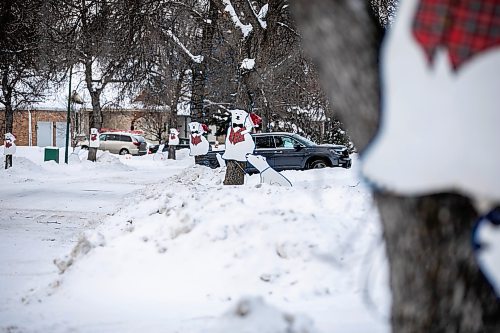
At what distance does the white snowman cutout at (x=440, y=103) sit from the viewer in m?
2.34

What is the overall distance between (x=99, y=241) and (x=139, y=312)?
6.23 feet

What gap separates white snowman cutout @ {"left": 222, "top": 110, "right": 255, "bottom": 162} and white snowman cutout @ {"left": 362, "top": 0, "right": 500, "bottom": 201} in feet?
36.2

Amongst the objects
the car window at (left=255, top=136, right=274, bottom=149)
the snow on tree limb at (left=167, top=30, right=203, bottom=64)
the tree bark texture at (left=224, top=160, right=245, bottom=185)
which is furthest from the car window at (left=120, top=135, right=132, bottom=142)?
the tree bark texture at (left=224, top=160, right=245, bottom=185)

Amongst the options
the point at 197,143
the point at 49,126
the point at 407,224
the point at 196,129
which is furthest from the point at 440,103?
the point at 49,126

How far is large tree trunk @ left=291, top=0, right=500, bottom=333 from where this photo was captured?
2482 millimetres

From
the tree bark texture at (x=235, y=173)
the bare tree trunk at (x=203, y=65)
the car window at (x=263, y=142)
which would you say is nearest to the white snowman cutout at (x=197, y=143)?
the car window at (x=263, y=142)

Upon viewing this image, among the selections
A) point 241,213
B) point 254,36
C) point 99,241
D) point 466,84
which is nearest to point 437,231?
point 466,84

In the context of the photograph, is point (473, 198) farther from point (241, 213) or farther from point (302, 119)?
point (302, 119)

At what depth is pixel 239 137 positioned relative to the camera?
13781 millimetres

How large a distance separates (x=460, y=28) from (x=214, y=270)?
4372 mm

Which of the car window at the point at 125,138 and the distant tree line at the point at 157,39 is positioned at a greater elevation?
the distant tree line at the point at 157,39

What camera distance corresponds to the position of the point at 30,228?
11.1 m

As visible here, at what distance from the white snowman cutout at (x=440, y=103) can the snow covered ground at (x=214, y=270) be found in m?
1.72

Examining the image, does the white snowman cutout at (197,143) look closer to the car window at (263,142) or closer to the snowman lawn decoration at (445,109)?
the car window at (263,142)
